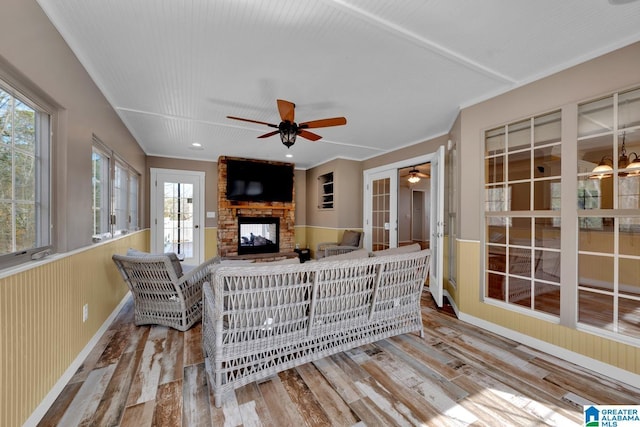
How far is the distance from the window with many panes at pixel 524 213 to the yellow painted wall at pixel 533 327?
4.6 inches

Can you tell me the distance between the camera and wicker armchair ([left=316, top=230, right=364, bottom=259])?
196 inches

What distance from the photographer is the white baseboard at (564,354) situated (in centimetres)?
186

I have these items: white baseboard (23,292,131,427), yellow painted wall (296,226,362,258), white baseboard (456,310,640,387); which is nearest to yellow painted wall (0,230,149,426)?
white baseboard (23,292,131,427)

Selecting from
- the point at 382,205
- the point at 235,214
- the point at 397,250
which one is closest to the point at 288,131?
the point at 397,250

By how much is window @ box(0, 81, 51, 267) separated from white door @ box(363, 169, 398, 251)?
454 centimetres

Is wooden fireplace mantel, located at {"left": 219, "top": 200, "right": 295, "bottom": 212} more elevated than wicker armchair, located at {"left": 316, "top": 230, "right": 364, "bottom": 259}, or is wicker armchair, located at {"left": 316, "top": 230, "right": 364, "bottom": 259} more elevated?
wooden fireplace mantel, located at {"left": 219, "top": 200, "right": 295, "bottom": 212}

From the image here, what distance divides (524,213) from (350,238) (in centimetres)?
316

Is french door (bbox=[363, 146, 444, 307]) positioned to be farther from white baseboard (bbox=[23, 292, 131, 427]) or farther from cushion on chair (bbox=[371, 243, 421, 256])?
white baseboard (bbox=[23, 292, 131, 427])

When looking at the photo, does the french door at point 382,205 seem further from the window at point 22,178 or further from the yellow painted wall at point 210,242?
the window at point 22,178

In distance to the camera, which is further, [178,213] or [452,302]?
[178,213]

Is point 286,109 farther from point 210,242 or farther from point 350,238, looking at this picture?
point 210,242

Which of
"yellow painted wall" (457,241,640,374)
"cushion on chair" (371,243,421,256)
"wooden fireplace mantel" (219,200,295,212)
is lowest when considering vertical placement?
"yellow painted wall" (457,241,640,374)
